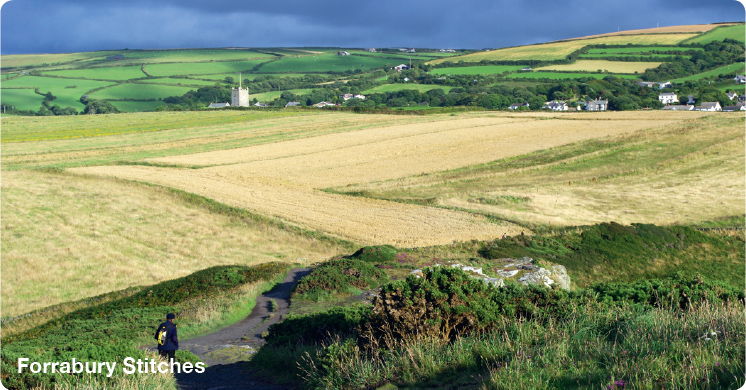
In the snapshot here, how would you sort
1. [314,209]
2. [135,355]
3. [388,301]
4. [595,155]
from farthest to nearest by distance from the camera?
[595,155] < [314,209] < [135,355] < [388,301]

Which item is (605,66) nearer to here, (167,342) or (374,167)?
(374,167)

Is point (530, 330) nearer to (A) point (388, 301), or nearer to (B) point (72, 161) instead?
(A) point (388, 301)

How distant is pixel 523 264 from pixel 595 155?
3898cm

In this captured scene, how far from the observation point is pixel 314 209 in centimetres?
4025

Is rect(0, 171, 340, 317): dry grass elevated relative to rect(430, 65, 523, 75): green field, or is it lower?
lower

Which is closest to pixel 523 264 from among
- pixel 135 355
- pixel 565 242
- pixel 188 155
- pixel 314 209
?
A: pixel 565 242

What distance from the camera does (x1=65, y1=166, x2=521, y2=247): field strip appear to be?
109 ft

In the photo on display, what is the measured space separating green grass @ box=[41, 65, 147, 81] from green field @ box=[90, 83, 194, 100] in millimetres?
19135

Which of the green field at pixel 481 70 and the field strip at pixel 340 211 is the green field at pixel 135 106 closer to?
the green field at pixel 481 70

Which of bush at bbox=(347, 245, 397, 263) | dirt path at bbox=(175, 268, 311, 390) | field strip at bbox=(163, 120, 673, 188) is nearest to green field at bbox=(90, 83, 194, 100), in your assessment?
field strip at bbox=(163, 120, 673, 188)

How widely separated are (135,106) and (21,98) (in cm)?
2542

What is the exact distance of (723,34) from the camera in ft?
488

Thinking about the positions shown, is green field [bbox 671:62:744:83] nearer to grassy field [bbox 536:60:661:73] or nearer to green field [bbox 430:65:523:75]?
grassy field [bbox 536:60:661:73]

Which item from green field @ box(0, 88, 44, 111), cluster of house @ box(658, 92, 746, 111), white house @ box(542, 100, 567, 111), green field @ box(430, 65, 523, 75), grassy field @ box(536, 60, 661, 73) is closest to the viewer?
cluster of house @ box(658, 92, 746, 111)
